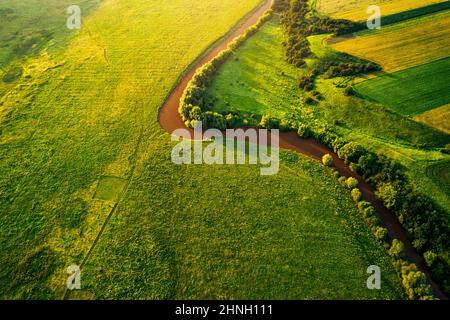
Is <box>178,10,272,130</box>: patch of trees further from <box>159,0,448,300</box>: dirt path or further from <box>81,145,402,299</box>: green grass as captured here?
<box>81,145,402,299</box>: green grass

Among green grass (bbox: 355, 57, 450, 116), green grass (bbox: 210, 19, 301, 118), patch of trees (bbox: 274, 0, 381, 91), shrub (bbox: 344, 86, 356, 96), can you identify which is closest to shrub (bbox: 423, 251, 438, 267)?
green grass (bbox: 355, 57, 450, 116)

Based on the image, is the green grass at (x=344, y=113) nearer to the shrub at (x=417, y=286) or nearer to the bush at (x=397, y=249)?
the bush at (x=397, y=249)

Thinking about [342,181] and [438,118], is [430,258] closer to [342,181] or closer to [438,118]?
[342,181]

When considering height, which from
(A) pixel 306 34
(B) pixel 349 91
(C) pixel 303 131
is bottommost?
(C) pixel 303 131

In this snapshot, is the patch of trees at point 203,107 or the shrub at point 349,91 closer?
the patch of trees at point 203,107

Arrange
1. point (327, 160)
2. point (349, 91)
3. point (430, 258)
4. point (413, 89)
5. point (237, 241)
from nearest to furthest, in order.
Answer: point (430, 258)
point (237, 241)
point (327, 160)
point (413, 89)
point (349, 91)

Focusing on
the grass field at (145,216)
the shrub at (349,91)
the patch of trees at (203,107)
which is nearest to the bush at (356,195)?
the grass field at (145,216)

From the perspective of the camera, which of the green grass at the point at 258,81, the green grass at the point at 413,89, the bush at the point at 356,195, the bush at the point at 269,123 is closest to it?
the bush at the point at 356,195

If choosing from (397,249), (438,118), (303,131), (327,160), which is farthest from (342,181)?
(438,118)
